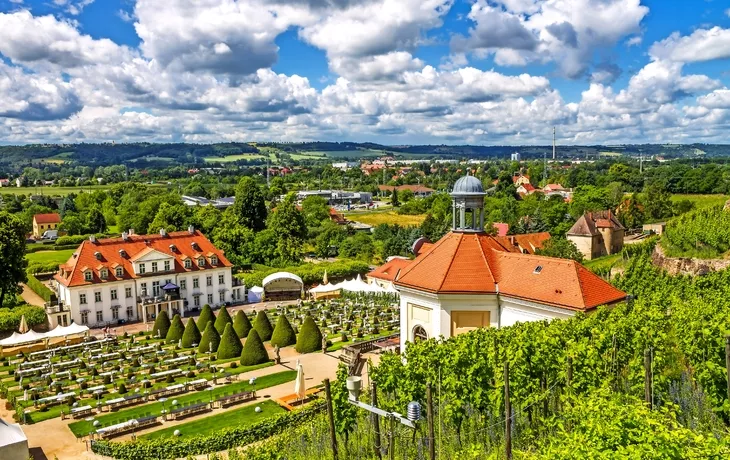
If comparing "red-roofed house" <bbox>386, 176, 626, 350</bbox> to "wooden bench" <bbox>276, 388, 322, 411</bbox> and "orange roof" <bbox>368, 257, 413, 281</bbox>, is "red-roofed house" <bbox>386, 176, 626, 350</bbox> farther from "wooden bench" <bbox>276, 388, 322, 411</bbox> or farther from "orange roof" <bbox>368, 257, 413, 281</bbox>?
"orange roof" <bbox>368, 257, 413, 281</bbox>

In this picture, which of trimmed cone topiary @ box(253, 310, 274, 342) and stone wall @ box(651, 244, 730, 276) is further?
stone wall @ box(651, 244, 730, 276)

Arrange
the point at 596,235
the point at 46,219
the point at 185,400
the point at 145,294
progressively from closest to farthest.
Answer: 1. the point at 185,400
2. the point at 145,294
3. the point at 596,235
4. the point at 46,219

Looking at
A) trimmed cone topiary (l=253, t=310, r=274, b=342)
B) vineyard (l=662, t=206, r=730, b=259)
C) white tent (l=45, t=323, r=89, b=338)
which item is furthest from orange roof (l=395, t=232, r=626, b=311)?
white tent (l=45, t=323, r=89, b=338)

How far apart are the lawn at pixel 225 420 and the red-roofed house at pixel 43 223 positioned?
102 meters

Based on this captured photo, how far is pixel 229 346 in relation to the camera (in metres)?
36.5

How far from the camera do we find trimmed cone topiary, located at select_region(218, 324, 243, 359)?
3647 cm

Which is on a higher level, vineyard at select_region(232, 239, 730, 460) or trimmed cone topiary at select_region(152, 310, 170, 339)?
vineyard at select_region(232, 239, 730, 460)

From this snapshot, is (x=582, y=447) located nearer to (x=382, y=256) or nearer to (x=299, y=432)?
(x=299, y=432)

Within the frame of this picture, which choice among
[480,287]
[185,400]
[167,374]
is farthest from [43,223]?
[480,287]

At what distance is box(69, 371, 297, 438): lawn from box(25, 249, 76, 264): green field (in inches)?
2132

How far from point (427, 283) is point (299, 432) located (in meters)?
10.4

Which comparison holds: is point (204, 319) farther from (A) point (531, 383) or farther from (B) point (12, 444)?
(A) point (531, 383)

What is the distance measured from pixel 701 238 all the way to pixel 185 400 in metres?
42.1

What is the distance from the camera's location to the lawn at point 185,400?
88.0 ft
